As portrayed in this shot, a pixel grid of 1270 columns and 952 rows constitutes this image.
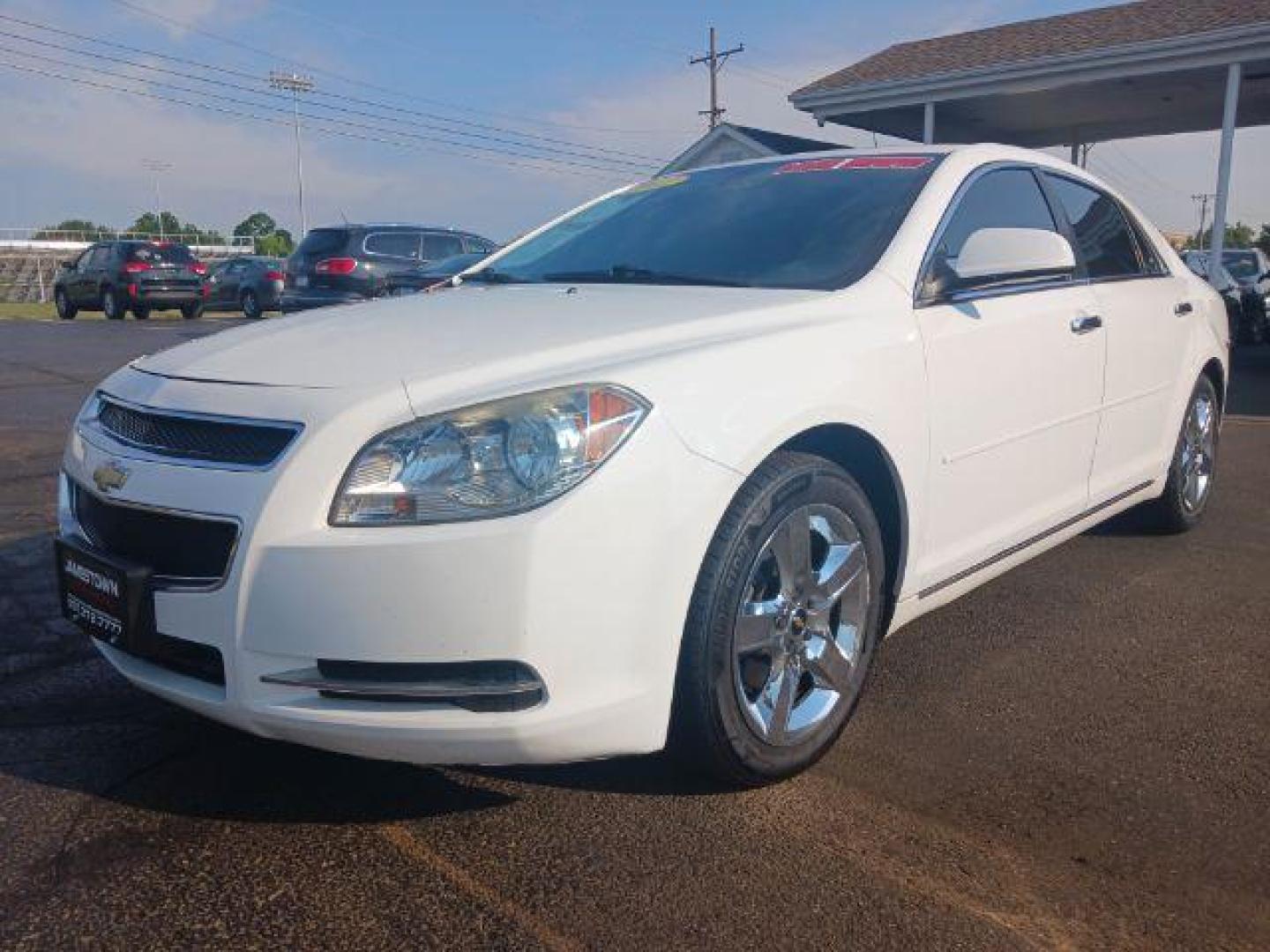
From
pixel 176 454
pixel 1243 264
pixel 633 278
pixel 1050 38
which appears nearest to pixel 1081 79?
pixel 1050 38

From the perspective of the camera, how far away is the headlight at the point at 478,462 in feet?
6.96

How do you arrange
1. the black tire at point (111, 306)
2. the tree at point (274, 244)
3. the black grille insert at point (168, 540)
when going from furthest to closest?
1. the tree at point (274, 244)
2. the black tire at point (111, 306)
3. the black grille insert at point (168, 540)

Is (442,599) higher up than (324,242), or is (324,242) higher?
(324,242)

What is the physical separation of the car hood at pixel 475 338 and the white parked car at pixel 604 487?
0.01 meters

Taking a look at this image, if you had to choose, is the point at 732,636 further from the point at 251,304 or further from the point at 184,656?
the point at 251,304

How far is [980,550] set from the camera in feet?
10.7

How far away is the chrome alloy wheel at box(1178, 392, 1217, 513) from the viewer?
480 centimetres

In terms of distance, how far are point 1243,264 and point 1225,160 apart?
9.81ft

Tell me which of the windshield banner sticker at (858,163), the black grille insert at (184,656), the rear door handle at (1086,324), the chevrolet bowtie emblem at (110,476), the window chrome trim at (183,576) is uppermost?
the windshield banner sticker at (858,163)

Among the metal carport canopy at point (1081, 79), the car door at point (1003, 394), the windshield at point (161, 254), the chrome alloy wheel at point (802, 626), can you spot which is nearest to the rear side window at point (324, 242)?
the metal carport canopy at point (1081, 79)

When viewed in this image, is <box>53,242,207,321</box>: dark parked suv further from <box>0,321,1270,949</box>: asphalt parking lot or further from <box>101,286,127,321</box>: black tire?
<box>0,321,1270,949</box>: asphalt parking lot

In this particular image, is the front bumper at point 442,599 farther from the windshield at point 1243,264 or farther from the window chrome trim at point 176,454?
the windshield at point 1243,264

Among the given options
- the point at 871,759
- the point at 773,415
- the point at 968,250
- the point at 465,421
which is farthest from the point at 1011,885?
the point at 968,250

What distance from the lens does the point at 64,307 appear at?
25266 millimetres
